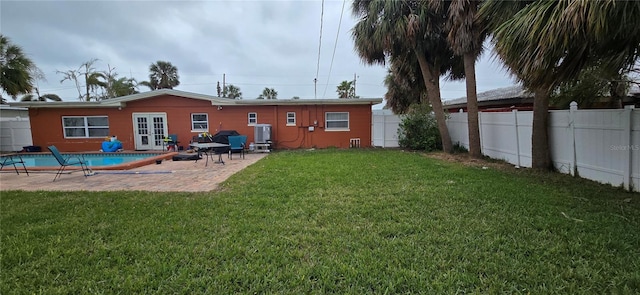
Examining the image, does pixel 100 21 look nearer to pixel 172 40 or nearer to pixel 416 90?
pixel 172 40

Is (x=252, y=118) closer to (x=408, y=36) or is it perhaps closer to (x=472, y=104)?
(x=408, y=36)

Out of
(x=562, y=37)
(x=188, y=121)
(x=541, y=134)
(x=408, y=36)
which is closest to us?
(x=562, y=37)

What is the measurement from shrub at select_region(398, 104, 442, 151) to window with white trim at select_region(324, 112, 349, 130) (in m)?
2.96

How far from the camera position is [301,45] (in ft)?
49.6

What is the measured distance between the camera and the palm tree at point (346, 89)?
3138 cm

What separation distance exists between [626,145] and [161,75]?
31240mm

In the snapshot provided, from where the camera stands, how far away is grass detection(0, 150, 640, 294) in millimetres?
2332

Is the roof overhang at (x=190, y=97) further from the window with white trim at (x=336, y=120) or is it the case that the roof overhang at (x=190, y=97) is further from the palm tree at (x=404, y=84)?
the palm tree at (x=404, y=84)

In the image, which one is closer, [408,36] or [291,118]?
[408,36]

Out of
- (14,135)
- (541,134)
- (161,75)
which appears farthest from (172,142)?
(161,75)

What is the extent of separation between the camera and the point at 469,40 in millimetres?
8250

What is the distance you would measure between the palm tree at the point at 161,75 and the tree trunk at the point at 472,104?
88.1ft

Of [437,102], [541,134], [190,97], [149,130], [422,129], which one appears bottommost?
[541,134]

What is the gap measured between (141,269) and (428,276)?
2544 mm
